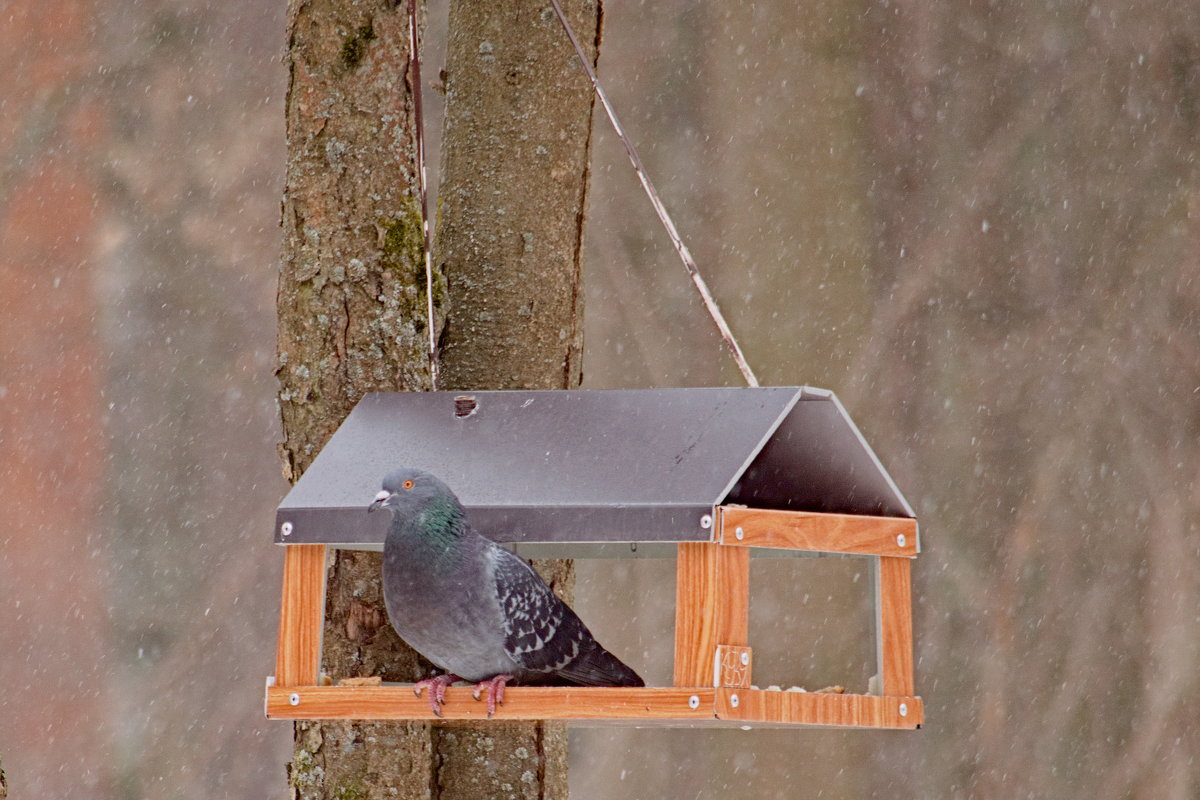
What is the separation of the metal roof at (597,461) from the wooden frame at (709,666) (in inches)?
3.8

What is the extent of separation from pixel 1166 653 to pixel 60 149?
282 inches

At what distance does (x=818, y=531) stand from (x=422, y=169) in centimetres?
131

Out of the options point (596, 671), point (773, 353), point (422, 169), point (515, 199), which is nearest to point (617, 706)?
point (596, 671)

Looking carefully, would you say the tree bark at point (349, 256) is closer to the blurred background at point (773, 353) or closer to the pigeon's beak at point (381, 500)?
the pigeon's beak at point (381, 500)

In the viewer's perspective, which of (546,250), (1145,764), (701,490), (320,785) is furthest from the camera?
(1145,764)

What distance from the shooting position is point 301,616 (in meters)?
3.51

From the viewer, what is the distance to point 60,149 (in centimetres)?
964

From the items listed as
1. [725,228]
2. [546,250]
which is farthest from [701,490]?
[725,228]

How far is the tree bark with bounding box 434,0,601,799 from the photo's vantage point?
4.43 metres

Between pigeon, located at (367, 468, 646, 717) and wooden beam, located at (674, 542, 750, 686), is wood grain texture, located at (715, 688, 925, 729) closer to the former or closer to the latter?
wooden beam, located at (674, 542, 750, 686)

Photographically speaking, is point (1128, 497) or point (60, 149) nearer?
point (1128, 497)

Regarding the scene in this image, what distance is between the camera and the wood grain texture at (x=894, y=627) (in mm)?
3508

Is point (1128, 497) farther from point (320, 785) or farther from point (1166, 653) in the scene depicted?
point (320, 785)

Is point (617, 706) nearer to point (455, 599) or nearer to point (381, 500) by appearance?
point (455, 599)
